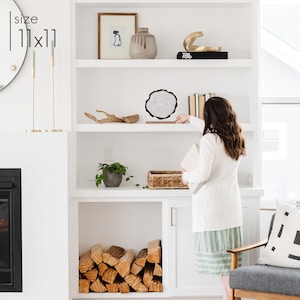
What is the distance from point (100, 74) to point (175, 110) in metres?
0.61

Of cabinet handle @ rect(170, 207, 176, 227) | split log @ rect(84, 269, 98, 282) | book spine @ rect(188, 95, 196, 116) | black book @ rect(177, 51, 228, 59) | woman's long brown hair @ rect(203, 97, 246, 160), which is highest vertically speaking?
black book @ rect(177, 51, 228, 59)

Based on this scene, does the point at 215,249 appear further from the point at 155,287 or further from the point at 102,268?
the point at 102,268

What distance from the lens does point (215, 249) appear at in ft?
12.8

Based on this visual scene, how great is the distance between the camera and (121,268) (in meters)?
4.31

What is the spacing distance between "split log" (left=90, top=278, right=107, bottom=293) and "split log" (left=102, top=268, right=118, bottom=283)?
0.04m

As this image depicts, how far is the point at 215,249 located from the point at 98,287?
947 millimetres

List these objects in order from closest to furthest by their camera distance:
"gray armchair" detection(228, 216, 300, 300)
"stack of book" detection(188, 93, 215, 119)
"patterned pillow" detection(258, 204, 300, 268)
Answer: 1. "gray armchair" detection(228, 216, 300, 300)
2. "patterned pillow" detection(258, 204, 300, 268)
3. "stack of book" detection(188, 93, 215, 119)

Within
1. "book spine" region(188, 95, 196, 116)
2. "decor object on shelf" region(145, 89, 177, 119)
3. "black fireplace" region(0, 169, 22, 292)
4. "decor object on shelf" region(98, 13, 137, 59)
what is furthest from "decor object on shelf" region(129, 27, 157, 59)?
"black fireplace" region(0, 169, 22, 292)

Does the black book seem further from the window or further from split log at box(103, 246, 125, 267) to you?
split log at box(103, 246, 125, 267)

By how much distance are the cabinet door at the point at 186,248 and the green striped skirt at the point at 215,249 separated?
347 mm

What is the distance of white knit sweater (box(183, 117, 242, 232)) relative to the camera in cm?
382

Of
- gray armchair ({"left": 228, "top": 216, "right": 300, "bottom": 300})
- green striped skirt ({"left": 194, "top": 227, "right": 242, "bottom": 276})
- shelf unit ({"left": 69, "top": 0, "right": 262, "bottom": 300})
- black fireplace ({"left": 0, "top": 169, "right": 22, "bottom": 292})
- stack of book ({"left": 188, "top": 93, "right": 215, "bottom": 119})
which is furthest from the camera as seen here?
shelf unit ({"left": 69, "top": 0, "right": 262, "bottom": 300})

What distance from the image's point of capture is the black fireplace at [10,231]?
4.16 metres

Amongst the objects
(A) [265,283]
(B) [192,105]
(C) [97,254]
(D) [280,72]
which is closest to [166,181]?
(B) [192,105]
